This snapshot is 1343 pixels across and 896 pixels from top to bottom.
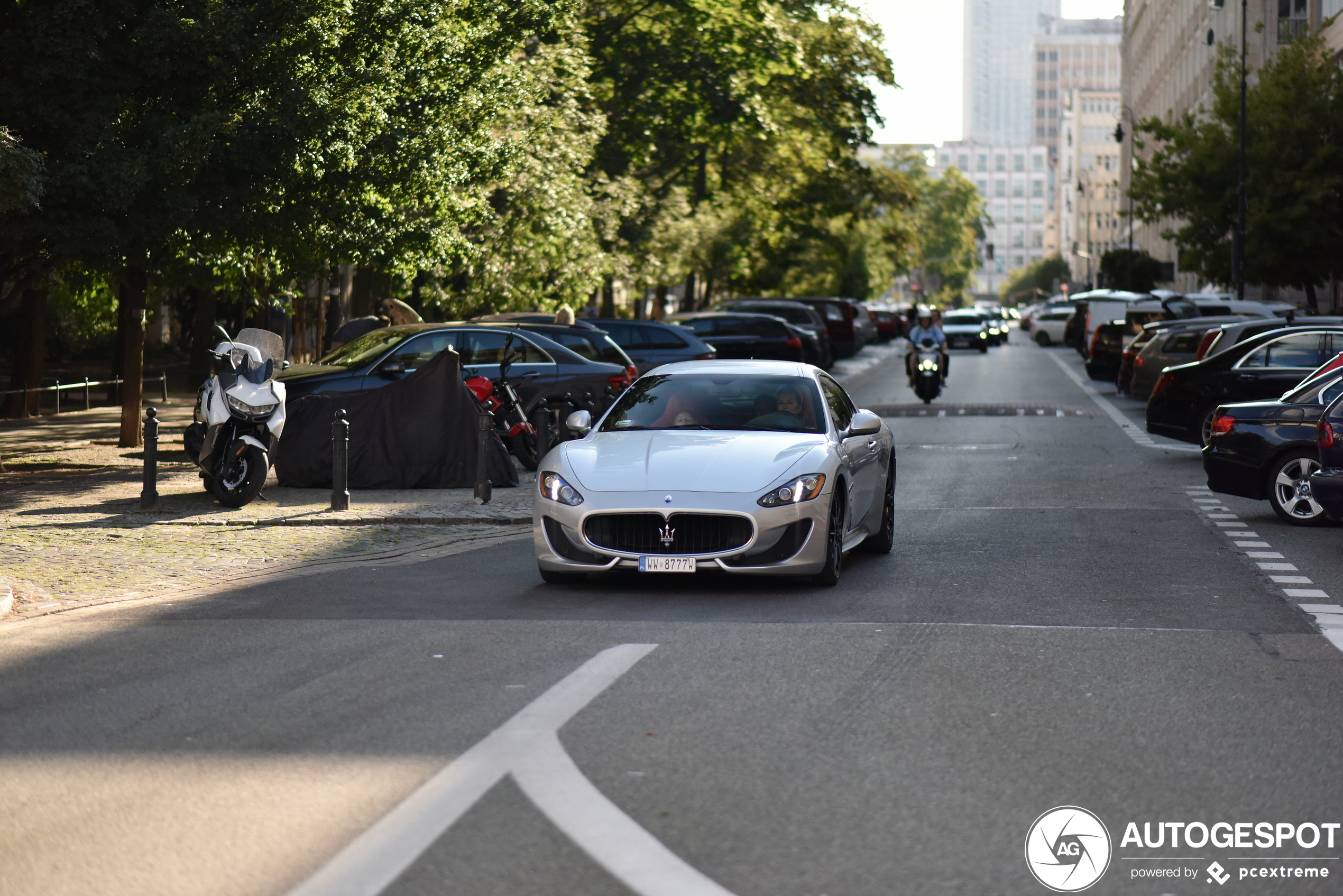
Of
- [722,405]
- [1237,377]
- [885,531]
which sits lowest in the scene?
[885,531]

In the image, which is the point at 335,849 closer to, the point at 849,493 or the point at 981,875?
the point at 981,875

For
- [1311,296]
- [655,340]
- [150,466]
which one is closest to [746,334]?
[655,340]

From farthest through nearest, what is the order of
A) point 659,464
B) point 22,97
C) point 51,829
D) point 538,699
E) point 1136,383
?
point 1136,383 < point 22,97 < point 659,464 < point 538,699 < point 51,829

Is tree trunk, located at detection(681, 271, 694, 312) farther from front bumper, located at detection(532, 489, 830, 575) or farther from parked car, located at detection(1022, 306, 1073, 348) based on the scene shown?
front bumper, located at detection(532, 489, 830, 575)

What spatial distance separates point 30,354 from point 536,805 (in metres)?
25.9

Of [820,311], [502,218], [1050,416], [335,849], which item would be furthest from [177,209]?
[820,311]

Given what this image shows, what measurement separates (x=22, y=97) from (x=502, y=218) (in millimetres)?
13187

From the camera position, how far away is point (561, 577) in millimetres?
11367

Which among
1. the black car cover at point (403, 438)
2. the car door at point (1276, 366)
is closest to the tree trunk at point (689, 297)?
the car door at point (1276, 366)

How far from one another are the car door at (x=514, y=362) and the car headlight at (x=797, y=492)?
1076 centimetres

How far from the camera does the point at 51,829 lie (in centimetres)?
552

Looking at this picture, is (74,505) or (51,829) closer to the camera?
(51,829)

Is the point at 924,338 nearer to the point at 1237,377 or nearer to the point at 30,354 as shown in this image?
the point at 1237,377

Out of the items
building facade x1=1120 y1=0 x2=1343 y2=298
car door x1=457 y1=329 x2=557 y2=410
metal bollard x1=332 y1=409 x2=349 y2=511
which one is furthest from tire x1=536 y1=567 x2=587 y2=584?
building facade x1=1120 y1=0 x2=1343 y2=298
